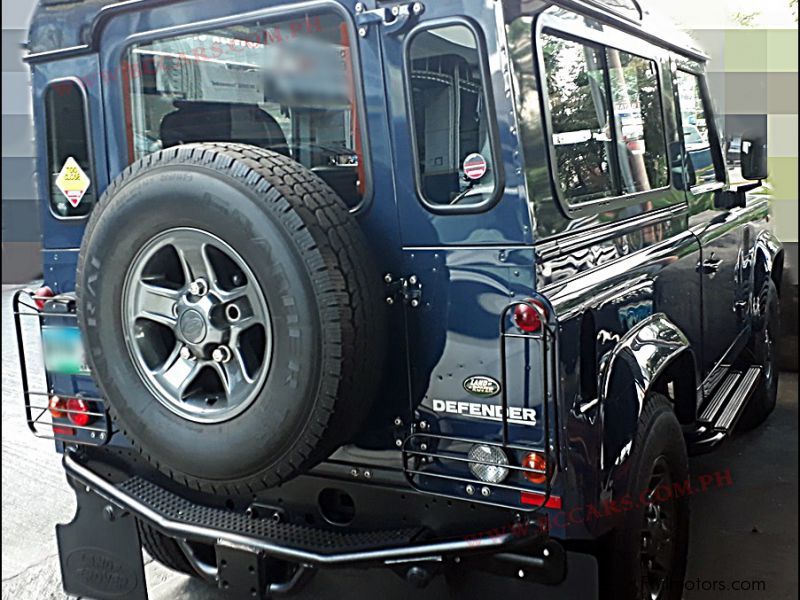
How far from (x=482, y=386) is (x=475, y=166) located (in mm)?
658

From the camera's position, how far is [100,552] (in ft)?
11.0

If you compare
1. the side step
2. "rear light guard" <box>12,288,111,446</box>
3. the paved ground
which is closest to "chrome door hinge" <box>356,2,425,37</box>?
"rear light guard" <box>12,288,111,446</box>

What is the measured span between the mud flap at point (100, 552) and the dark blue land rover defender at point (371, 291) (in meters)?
0.02

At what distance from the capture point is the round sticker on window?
2516mm

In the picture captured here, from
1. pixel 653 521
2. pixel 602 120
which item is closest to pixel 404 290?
pixel 602 120

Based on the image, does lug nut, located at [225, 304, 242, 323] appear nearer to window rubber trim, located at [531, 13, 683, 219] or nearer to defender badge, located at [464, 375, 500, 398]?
defender badge, located at [464, 375, 500, 398]

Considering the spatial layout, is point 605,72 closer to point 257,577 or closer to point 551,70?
point 551,70

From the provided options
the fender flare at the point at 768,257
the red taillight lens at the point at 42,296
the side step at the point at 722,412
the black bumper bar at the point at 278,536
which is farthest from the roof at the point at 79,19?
the fender flare at the point at 768,257

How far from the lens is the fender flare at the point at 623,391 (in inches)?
105

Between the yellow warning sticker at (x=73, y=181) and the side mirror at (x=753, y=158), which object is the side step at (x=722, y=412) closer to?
the side mirror at (x=753, y=158)

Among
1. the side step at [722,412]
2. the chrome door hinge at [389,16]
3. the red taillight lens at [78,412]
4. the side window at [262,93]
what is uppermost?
the chrome door hinge at [389,16]

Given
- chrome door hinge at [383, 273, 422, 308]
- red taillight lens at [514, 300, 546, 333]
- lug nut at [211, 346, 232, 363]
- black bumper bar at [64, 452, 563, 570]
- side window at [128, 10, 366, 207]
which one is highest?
side window at [128, 10, 366, 207]

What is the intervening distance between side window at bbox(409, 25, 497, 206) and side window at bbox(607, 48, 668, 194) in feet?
3.08

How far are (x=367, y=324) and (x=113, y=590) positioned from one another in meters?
1.71
